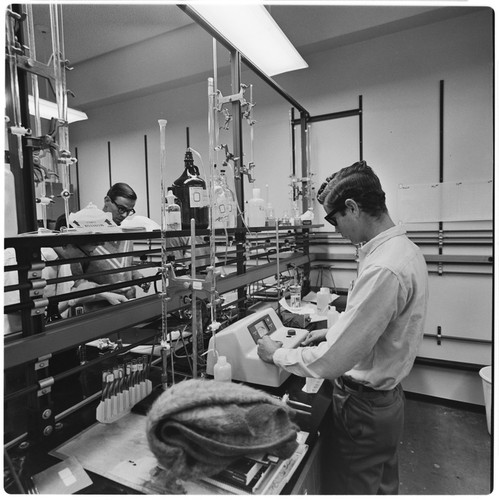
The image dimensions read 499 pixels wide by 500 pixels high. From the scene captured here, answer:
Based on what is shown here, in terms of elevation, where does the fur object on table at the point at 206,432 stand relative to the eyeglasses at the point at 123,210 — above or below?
below

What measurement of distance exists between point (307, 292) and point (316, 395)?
1750mm

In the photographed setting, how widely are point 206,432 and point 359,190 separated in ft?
3.06

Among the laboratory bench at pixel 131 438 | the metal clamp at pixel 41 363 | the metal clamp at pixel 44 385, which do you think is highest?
the metal clamp at pixel 41 363

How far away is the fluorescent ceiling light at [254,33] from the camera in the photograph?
4.69 feet

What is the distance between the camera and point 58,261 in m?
0.93

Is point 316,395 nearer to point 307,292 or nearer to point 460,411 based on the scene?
point 307,292

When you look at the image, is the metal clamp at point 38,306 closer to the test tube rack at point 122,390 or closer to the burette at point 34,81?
the test tube rack at point 122,390

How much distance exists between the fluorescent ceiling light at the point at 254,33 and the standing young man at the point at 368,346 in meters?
0.86

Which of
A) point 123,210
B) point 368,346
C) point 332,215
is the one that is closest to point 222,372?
point 368,346

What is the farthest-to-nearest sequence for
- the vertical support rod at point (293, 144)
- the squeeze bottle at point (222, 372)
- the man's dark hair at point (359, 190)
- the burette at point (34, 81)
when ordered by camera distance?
1. the vertical support rod at point (293, 144)
2. the man's dark hair at point (359, 190)
3. the squeeze bottle at point (222, 372)
4. the burette at point (34, 81)

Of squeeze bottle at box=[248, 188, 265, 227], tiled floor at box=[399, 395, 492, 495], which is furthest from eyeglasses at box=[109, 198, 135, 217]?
tiled floor at box=[399, 395, 492, 495]

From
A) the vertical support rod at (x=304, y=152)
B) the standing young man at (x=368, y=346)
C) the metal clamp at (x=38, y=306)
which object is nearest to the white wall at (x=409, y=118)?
the vertical support rod at (x=304, y=152)

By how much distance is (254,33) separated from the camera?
1631mm

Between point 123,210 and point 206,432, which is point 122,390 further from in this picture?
point 123,210
